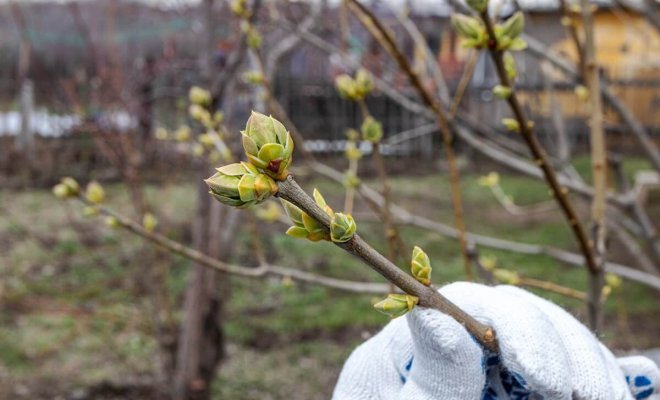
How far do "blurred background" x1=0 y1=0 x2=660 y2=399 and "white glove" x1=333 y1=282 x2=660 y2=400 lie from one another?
15.1 inches

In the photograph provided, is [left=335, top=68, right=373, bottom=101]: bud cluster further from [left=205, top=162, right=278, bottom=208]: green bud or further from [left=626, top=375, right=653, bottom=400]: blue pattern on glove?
[left=205, top=162, right=278, bottom=208]: green bud

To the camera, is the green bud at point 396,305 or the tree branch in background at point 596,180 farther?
the tree branch in background at point 596,180

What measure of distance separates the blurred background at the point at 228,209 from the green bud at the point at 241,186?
77cm

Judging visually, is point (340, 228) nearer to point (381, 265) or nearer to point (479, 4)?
point (381, 265)

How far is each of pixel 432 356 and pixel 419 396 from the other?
0.05 m

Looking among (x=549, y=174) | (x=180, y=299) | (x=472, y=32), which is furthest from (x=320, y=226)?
(x=180, y=299)

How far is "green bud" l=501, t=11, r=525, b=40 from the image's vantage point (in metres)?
0.97

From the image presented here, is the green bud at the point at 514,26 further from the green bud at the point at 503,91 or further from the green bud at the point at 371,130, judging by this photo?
the green bud at the point at 371,130

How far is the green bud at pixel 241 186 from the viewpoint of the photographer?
0.52 meters

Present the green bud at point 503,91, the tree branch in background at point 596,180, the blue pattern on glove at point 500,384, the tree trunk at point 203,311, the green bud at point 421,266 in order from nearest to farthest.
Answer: the green bud at point 421,266 < the blue pattern on glove at point 500,384 < the green bud at point 503,91 < the tree branch in background at point 596,180 < the tree trunk at point 203,311

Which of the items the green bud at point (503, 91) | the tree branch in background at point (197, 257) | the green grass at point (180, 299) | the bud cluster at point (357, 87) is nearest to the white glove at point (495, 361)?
the green bud at point (503, 91)

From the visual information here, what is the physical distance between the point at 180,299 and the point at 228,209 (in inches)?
83.6

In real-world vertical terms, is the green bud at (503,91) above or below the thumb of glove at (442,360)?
above

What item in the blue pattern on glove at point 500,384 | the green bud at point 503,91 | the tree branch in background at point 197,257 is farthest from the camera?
the tree branch in background at point 197,257
